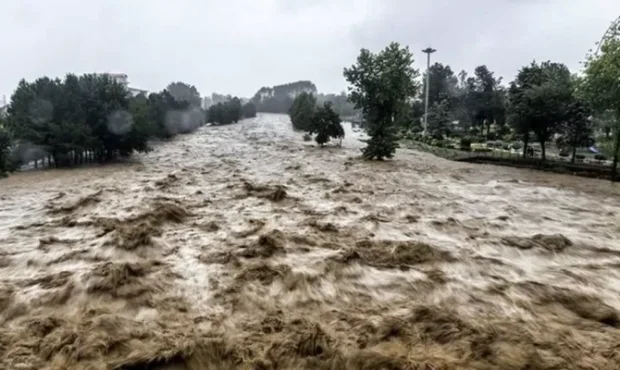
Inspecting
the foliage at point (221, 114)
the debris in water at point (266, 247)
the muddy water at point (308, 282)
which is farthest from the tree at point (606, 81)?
the foliage at point (221, 114)

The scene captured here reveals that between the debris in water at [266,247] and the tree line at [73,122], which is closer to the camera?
the debris in water at [266,247]

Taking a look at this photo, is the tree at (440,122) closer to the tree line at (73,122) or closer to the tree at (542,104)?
the tree at (542,104)

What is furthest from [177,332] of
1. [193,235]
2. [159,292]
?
[193,235]

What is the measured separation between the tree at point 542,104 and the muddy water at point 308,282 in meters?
10.4

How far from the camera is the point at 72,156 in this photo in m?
25.6

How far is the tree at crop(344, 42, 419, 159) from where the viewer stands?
26344 mm

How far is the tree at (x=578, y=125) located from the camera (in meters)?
22.3

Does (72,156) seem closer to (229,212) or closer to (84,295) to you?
(229,212)

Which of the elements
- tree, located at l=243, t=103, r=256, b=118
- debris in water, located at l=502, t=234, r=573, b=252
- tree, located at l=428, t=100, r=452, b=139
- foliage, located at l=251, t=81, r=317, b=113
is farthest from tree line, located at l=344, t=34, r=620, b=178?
foliage, located at l=251, t=81, r=317, b=113

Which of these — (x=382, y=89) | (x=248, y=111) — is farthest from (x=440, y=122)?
(x=248, y=111)

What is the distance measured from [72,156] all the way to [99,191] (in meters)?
13.1

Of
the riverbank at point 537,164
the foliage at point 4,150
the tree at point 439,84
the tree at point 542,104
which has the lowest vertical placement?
the riverbank at point 537,164

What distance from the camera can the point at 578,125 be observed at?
73.9 feet

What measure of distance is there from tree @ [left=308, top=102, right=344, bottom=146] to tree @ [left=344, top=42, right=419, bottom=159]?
250 inches
